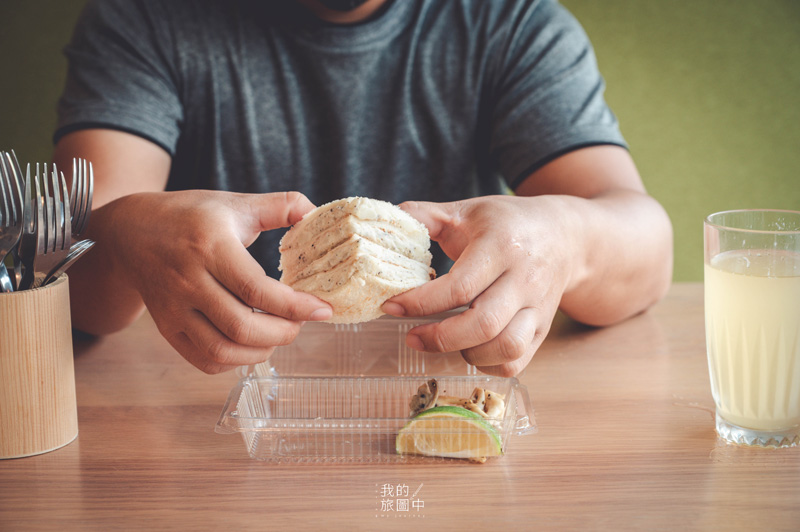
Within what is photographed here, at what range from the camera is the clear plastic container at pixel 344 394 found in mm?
867

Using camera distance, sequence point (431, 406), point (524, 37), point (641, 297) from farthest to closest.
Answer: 1. point (524, 37)
2. point (641, 297)
3. point (431, 406)

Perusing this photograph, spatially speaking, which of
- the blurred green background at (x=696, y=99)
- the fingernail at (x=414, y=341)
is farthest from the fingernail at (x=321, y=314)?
the blurred green background at (x=696, y=99)

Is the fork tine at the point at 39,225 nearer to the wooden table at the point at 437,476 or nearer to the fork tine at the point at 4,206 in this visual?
the fork tine at the point at 4,206

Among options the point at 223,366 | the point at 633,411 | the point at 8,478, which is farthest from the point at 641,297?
the point at 8,478

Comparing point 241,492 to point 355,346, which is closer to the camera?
point 241,492

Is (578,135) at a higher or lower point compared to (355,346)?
higher

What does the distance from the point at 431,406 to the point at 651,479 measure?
0.91ft

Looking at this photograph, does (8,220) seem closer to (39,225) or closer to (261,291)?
(39,225)

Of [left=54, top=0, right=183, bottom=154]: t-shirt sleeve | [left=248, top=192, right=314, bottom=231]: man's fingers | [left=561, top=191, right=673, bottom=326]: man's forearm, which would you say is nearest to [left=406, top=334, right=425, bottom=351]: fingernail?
[left=248, top=192, right=314, bottom=231]: man's fingers

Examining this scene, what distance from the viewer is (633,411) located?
101 centimetres

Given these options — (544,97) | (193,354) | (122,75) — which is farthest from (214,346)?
(544,97)

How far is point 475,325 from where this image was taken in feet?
2.83

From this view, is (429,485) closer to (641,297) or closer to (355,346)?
(355,346)

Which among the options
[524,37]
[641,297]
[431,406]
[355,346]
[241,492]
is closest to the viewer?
[241,492]
